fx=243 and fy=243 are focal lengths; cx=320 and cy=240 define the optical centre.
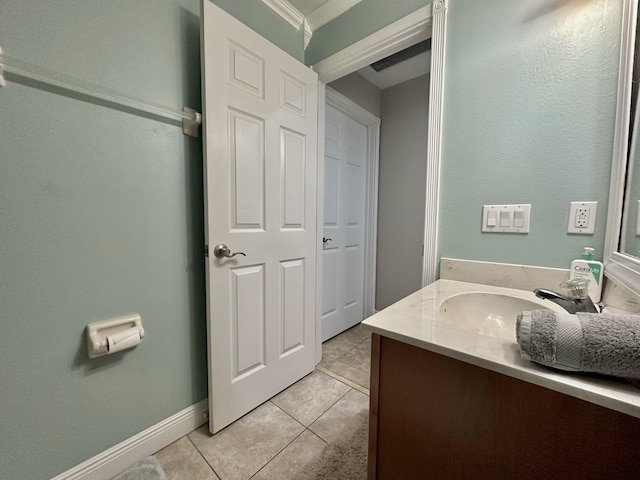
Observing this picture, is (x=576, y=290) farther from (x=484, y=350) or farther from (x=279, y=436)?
(x=279, y=436)

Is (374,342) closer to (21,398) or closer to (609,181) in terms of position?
(609,181)

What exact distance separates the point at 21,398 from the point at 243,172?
Result: 1.11 meters

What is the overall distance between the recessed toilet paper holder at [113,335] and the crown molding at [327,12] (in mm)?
1915

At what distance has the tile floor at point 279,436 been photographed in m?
1.00

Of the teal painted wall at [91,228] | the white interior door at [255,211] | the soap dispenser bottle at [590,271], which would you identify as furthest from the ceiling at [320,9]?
the soap dispenser bottle at [590,271]

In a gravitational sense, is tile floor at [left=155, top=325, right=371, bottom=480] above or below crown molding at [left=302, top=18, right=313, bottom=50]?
below

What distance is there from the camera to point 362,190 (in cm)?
239

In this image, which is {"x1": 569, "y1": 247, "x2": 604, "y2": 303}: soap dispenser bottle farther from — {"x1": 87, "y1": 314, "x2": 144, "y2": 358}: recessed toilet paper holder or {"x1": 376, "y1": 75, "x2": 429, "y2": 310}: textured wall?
{"x1": 87, "y1": 314, "x2": 144, "y2": 358}: recessed toilet paper holder

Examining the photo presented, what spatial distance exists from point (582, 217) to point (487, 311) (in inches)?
18.3

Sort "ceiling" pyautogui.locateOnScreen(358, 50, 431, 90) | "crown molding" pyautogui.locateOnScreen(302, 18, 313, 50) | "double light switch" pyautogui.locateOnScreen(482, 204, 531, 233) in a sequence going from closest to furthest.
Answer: "double light switch" pyautogui.locateOnScreen(482, 204, 531, 233) < "crown molding" pyautogui.locateOnScreen(302, 18, 313, 50) < "ceiling" pyautogui.locateOnScreen(358, 50, 431, 90)

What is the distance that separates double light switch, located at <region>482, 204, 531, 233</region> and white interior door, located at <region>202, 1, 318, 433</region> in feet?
3.06

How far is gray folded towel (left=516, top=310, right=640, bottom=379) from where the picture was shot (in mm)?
364

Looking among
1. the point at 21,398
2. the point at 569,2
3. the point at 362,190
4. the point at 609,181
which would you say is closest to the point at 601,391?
the point at 609,181

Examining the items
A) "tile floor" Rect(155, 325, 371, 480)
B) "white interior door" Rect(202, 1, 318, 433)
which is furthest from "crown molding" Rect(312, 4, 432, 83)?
"tile floor" Rect(155, 325, 371, 480)
